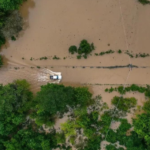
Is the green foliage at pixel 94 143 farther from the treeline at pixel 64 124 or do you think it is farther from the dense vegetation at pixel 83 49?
the dense vegetation at pixel 83 49

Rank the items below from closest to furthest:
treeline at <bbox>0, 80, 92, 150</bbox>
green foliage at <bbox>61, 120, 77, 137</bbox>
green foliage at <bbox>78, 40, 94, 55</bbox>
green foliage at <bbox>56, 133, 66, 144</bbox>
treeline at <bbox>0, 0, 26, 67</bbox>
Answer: treeline at <bbox>0, 80, 92, 150</bbox>
treeline at <bbox>0, 0, 26, 67</bbox>
green foliage at <bbox>61, 120, 77, 137</bbox>
green foliage at <bbox>56, 133, 66, 144</bbox>
green foliage at <bbox>78, 40, 94, 55</bbox>

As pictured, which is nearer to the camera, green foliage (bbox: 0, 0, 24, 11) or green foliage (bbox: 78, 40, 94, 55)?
green foliage (bbox: 0, 0, 24, 11)

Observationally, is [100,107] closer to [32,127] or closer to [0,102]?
[32,127]

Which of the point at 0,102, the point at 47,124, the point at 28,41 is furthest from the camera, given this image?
the point at 28,41

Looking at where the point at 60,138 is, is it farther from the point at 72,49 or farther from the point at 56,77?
→ the point at 72,49

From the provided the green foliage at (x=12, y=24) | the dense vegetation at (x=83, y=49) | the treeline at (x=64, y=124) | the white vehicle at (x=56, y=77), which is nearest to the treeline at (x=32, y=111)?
the treeline at (x=64, y=124)

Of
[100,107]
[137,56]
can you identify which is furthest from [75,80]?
[137,56]

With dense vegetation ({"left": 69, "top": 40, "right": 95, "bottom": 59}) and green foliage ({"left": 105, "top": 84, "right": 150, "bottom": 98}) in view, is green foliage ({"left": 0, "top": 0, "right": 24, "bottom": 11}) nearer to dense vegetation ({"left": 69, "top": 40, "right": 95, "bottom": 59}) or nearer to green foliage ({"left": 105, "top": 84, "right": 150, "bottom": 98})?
dense vegetation ({"left": 69, "top": 40, "right": 95, "bottom": 59})

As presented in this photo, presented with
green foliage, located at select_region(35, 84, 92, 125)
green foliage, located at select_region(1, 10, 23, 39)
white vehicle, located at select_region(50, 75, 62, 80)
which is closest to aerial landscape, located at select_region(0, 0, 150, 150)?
white vehicle, located at select_region(50, 75, 62, 80)
